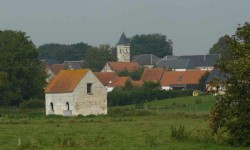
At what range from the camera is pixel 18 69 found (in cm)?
8212

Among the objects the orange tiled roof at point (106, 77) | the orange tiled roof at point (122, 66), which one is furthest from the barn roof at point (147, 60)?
the orange tiled roof at point (106, 77)

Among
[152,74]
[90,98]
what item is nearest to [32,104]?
[90,98]

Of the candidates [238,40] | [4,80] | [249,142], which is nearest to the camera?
[249,142]

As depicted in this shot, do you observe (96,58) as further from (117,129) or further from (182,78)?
(117,129)

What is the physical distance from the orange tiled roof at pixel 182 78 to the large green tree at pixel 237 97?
3748 inches

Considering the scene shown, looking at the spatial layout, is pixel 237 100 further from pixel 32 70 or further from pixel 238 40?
pixel 32 70

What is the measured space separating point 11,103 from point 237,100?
203 feet

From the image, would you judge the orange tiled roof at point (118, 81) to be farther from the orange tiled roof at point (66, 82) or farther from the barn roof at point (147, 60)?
the barn roof at point (147, 60)

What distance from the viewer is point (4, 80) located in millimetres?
78375

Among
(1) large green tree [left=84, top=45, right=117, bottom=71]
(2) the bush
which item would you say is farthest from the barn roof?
(2) the bush

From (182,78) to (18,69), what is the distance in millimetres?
47576

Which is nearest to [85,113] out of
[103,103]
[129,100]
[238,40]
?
[103,103]

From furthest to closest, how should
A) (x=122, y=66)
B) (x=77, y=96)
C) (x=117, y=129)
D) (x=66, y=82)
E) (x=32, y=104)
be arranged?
(x=122, y=66), (x=32, y=104), (x=66, y=82), (x=77, y=96), (x=117, y=129)

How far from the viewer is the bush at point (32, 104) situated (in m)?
76.1
